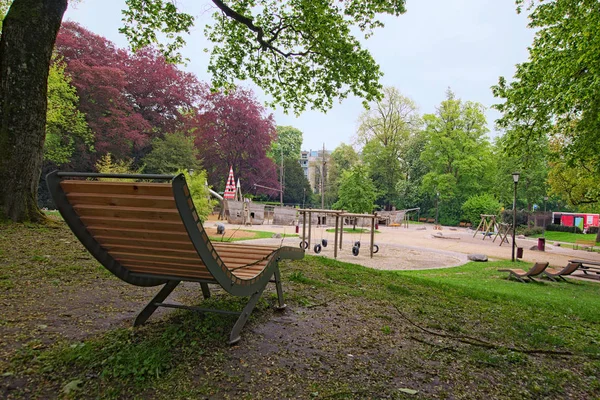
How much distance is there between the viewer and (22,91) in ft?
19.2

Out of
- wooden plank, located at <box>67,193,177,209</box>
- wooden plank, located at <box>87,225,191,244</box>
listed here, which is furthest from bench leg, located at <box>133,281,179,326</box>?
wooden plank, located at <box>67,193,177,209</box>

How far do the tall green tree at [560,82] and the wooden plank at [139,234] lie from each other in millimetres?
8386

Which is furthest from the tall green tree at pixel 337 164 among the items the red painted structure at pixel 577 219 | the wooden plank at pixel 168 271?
the wooden plank at pixel 168 271

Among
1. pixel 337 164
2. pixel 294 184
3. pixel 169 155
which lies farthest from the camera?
pixel 294 184

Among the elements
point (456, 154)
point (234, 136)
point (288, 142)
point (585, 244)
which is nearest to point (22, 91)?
point (585, 244)

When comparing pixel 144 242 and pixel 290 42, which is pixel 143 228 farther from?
pixel 290 42

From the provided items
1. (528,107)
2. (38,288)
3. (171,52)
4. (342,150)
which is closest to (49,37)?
(171,52)

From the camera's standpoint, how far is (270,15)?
883 centimetres

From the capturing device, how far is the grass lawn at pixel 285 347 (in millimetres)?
2035

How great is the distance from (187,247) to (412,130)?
5060 centimetres

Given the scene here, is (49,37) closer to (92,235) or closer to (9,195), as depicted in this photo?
(9,195)

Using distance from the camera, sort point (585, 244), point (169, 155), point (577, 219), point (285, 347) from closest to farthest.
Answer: point (285, 347) < point (585, 244) < point (169, 155) < point (577, 219)

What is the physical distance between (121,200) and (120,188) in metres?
0.08

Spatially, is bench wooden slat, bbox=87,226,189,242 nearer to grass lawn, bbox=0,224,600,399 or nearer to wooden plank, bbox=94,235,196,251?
wooden plank, bbox=94,235,196,251
